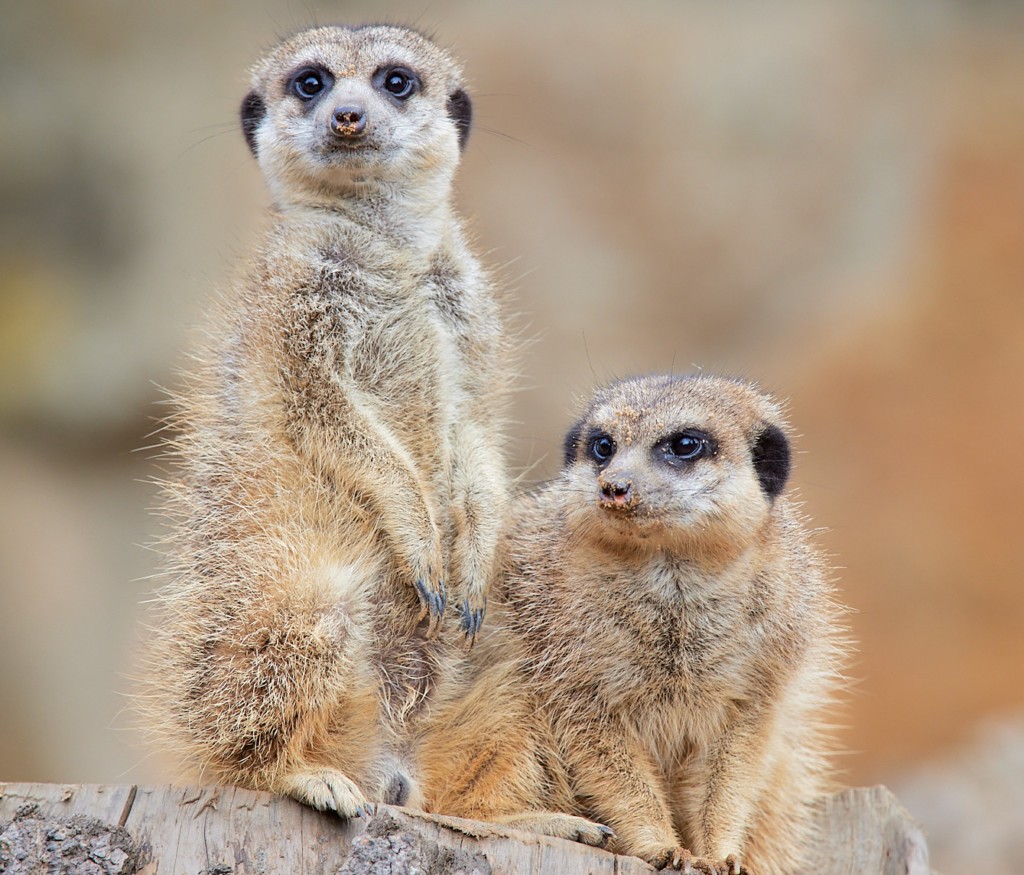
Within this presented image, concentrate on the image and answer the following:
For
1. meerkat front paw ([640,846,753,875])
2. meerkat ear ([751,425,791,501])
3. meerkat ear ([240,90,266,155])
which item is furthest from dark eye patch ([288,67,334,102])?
meerkat front paw ([640,846,753,875])

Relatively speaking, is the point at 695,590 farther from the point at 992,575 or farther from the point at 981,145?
the point at 981,145

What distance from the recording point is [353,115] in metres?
2.96

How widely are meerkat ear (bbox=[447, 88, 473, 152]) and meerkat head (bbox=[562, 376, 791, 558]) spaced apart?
0.85 meters

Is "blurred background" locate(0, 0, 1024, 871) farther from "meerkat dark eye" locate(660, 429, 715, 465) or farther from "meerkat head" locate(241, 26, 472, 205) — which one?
"meerkat dark eye" locate(660, 429, 715, 465)

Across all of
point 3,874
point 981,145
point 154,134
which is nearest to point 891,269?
point 981,145

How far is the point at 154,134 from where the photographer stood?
6.15m

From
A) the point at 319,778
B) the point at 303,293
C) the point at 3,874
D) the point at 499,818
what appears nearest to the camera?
the point at 3,874

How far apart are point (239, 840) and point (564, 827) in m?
0.67

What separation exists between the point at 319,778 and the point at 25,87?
4704 millimetres

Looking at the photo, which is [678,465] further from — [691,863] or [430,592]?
[691,863]

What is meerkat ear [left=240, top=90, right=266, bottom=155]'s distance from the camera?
10.8ft

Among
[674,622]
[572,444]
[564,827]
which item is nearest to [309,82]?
[572,444]

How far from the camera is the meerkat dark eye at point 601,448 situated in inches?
114

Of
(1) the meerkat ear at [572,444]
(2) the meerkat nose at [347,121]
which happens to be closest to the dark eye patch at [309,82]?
(2) the meerkat nose at [347,121]
